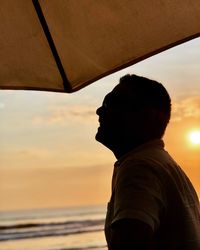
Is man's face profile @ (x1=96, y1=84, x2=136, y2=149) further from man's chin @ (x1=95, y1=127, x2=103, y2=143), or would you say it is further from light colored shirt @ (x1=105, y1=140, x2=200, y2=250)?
light colored shirt @ (x1=105, y1=140, x2=200, y2=250)

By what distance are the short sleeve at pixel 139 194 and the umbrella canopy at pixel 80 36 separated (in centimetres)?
55

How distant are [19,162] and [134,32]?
97.2ft

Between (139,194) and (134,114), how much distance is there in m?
0.34

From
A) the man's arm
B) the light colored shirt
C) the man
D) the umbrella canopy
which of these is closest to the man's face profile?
the man

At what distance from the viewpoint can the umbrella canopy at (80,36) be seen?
182 cm

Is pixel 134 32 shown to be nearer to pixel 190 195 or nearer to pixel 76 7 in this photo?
pixel 76 7

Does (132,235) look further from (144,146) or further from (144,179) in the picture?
(144,146)

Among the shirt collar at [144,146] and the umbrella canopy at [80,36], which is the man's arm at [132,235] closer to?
the shirt collar at [144,146]

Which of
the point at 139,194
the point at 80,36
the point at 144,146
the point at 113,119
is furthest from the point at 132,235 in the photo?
the point at 80,36

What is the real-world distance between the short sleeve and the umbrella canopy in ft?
1.80

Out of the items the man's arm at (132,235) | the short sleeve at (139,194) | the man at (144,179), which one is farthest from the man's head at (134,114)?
the man's arm at (132,235)

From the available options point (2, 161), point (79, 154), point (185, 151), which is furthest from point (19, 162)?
point (185, 151)

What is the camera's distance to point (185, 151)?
9547 millimetres

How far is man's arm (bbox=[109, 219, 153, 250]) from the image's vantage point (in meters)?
1.40
